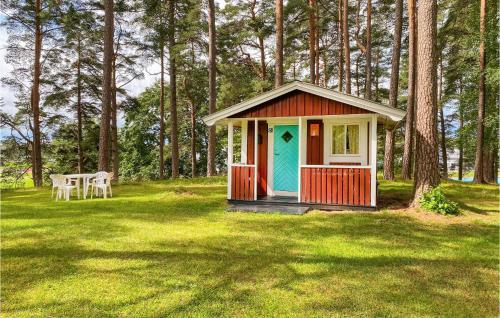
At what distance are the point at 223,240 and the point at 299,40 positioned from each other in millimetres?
17594

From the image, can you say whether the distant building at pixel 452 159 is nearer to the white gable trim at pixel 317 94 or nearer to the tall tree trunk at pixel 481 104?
the tall tree trunk at pixel 481 104

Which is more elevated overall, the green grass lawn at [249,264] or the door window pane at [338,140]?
the door window pane at [338,140]

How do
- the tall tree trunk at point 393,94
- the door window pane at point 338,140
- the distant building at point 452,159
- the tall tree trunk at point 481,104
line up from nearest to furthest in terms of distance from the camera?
the door window pane at point 338,140
the tall tree trunk at point 481,104
the tall tree trunk at point 393,94
the distant building at point 452,159

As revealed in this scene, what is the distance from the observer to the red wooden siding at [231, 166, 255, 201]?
8.77 m

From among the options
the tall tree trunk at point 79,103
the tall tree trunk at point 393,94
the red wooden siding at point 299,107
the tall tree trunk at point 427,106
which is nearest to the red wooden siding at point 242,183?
the red wooden siding at point 299,107

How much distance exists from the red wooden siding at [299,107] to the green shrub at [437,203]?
2363mm

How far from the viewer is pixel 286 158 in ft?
30.6

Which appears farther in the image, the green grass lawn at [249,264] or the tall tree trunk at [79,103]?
the tall tree trunk at [79,103]

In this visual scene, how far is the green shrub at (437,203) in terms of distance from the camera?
701cm

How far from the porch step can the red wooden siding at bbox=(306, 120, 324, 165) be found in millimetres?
1507

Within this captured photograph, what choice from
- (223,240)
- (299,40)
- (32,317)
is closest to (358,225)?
(223,240)

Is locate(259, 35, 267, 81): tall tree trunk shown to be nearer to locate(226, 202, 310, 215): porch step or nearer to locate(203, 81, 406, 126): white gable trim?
locate(203, 81, 406, 126): white gable trim

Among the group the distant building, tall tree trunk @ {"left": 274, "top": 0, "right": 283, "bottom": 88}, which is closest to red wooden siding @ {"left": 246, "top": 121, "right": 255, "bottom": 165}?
tall tree trunk @ {"left": 274, "top": 0, "right": 283, "bottom": 88}

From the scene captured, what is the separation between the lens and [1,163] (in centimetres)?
1730
